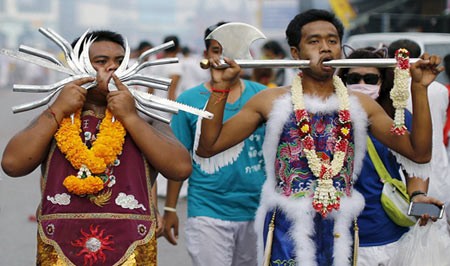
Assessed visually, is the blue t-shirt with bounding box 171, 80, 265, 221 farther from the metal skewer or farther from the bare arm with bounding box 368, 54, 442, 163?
the metal skewer

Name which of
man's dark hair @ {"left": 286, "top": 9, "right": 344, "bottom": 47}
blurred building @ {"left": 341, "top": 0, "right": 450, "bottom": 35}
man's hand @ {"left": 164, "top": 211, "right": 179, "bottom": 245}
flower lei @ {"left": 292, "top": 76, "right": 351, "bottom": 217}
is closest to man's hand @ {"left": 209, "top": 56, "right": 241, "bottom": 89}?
flower lei @ {"left": 292, "top": 76, "right": 351, "bottom": 217}

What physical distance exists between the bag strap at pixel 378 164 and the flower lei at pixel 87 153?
5.69 feet

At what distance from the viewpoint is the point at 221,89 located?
425 centimetres

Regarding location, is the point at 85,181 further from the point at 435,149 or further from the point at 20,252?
the point at 20,252

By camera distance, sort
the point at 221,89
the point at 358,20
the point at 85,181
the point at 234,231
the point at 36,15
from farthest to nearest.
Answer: the point at 36,15
the point at 358,20
the point at 234,231
the point at 221,89
the point at 85,181

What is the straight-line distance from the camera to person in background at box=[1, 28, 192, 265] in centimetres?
387

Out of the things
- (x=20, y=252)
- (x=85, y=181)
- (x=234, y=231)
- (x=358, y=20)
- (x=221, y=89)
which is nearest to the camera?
(x=85, y=181)

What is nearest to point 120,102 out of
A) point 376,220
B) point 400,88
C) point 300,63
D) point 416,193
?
point 300,63

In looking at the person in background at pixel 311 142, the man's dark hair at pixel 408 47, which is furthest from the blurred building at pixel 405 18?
the person in background at pixel 311 142

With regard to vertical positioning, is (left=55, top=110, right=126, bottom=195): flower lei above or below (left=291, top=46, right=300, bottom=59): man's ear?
below

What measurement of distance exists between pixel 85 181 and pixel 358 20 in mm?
20007

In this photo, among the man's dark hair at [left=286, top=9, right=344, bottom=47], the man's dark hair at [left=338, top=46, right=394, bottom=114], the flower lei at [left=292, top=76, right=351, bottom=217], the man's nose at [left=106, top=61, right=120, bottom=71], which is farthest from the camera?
the man's dark hair at [left=338, top=46, right=394, bottom=114]

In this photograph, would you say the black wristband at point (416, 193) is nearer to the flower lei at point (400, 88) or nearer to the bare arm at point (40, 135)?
the flower lei at point (400, 88)

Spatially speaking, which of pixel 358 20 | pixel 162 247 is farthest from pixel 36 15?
pixel 162 247
